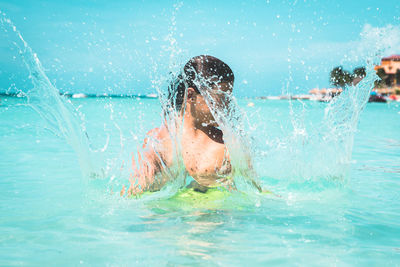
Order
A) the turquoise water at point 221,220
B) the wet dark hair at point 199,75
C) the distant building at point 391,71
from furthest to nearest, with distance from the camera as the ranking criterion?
the distant building at point 391,71 < the wet dark hair at point 199,75 < the turquoise water at point 221,220

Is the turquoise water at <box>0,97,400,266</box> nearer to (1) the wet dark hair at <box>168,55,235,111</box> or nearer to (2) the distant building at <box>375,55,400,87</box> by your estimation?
(1) the wet dark hair at <box>168,55,235,111</box>

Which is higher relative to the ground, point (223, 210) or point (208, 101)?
point (208, 101)

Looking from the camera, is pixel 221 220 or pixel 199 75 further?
pixel 199 75

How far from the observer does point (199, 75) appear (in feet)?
9.91

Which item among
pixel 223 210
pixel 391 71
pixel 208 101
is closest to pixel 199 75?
pixel 208 101

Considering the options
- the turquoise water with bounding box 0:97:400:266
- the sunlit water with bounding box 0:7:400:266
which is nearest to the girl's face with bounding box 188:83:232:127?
the sunlit water with bounding box 0:7:400:266

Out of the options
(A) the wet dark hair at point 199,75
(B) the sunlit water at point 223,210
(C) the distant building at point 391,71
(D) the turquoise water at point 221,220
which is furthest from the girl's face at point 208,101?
(C) the distant building at point 391,71

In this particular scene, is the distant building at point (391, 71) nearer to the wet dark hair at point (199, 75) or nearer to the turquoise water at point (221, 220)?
the turquoise water at point (221, 220)

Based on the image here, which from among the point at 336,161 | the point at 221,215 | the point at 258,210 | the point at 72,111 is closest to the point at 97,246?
the point at 221,215

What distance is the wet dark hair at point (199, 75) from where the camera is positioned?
302 cm

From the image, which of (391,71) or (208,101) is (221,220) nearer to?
(208,101)

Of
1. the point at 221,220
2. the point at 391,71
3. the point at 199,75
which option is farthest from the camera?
the point at 391,71

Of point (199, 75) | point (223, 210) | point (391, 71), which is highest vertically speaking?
point (199, 75)

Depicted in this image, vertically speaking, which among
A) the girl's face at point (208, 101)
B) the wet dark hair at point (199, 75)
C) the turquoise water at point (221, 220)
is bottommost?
the turquoise water at point (221, 220)
